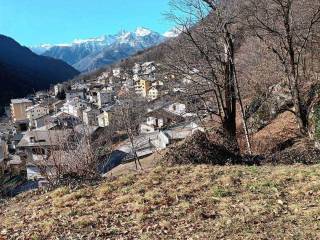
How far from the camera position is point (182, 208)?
20.7 feet

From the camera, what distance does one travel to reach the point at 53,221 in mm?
6332

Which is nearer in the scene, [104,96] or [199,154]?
[199,154]

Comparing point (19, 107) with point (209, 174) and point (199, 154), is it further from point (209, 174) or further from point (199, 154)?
point (209, 174)

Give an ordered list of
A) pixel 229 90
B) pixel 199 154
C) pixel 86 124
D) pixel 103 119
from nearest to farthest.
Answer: pixel 199 154 < pixel 229 90 < pixel 86 124 < pixel 103 119

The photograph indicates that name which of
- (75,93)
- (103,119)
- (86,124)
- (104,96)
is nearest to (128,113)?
(86,124)

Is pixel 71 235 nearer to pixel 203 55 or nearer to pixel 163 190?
pixel 163 190

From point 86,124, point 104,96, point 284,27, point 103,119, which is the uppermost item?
point 104,96

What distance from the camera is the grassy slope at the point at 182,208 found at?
538cm

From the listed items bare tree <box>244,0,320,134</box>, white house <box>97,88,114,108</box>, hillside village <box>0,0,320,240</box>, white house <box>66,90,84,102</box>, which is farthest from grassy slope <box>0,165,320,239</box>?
white house <box>66,90,84,102</box>

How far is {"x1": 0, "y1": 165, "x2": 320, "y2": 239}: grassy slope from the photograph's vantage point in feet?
17.7

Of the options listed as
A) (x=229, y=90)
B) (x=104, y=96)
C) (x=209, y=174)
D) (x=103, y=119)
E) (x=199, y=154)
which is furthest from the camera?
(x=104, y=96)

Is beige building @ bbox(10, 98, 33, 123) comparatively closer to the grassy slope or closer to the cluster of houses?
the cluster of houses

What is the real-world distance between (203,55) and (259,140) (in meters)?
4.34

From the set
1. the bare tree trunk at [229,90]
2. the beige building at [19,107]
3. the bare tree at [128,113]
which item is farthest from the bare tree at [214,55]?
the beige building at [19,107]
